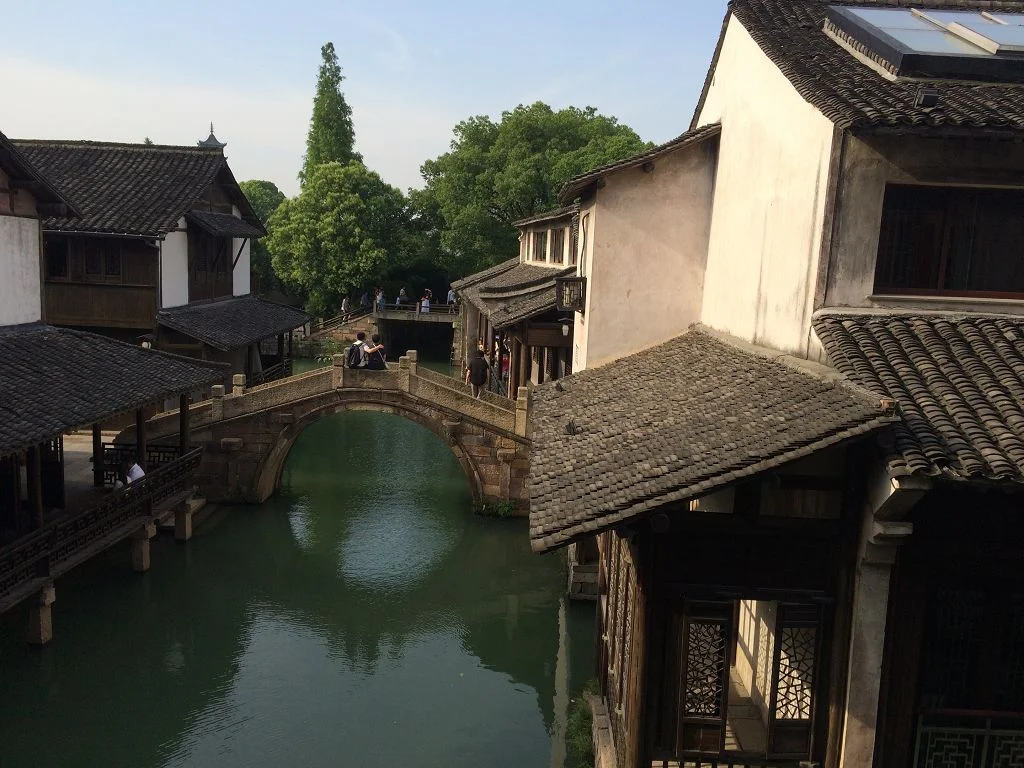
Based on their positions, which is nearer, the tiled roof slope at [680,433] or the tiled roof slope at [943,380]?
the tiled roof slope at [943,380]

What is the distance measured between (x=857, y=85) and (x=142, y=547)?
15665 millimetres

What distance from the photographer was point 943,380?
755 cm

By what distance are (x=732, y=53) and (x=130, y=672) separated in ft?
44.9

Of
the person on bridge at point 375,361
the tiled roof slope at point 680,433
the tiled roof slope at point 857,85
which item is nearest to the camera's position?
the tiled roof slope at point 680,433

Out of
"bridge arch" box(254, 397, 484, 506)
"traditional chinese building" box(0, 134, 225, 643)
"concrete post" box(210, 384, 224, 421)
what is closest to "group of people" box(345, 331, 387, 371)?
"bridge arch" box(254, 397, 484, 506)

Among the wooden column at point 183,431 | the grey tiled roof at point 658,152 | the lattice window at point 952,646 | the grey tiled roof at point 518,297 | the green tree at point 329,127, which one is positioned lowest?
the wooden column at point 183,431

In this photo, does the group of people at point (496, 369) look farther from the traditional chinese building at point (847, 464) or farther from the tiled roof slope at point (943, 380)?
the tiled roof slope at point (943, 380)

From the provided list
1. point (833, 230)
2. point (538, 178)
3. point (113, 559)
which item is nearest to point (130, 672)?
point (113, 559)

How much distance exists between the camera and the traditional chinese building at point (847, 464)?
7.00 metres

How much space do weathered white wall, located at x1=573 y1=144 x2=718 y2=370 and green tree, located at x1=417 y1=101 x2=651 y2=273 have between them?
110 feet

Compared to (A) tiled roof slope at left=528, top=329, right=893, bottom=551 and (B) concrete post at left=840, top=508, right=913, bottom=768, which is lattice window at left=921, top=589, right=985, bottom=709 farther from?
(A) tiled roof slope at left=528, top=329, right=893, bottom=551

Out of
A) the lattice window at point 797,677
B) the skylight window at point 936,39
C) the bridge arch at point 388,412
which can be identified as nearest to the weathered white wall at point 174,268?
the bridge arch at point 388,412

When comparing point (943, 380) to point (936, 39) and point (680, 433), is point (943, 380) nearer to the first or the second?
point (680, 433)

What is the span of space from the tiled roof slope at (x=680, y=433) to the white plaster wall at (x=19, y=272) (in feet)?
35.7
